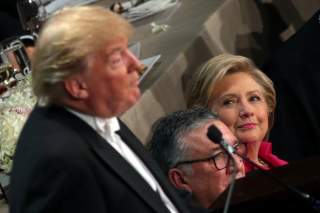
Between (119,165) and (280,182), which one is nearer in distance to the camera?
(119,165)

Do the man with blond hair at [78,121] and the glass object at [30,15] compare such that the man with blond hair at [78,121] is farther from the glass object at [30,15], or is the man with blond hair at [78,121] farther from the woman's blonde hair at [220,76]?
the glass object at [30,15]

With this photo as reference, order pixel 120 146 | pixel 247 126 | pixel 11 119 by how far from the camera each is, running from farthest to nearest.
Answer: pixel 247 126, pixel 11 119, pixel 120 146

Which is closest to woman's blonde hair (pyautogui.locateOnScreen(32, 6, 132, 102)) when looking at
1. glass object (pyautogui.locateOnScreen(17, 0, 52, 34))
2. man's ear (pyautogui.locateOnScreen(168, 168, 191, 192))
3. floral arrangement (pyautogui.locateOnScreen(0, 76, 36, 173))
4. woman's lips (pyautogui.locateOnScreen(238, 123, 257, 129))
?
floral arrangement (pyautogui.locateOnScreen(0, 76, 36, 173))

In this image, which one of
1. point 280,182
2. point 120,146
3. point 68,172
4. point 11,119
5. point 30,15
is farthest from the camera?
point 30,15

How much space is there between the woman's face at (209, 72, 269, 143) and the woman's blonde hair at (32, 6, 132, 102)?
2.96 feet

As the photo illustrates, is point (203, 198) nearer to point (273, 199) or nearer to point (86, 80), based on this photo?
point (273, 199)

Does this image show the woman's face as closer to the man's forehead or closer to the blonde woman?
the blonde woman

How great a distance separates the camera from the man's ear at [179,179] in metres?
1.62

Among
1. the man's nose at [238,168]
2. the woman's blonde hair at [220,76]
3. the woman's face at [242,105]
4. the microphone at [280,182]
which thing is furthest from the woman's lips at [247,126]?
the microphone at [280,182]

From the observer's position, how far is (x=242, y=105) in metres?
1.92

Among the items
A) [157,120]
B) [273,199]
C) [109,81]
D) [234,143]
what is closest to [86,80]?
[109,81]

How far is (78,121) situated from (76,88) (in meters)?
0.06

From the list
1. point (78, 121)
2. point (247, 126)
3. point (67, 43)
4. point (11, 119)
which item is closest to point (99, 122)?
point (78, 121)

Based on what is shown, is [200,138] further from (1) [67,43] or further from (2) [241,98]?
(1) [67,43]
